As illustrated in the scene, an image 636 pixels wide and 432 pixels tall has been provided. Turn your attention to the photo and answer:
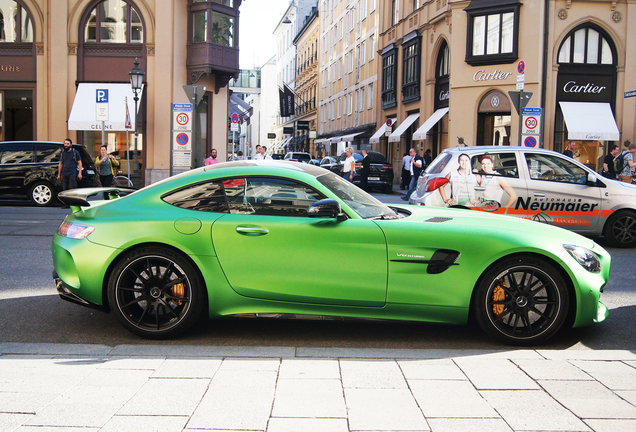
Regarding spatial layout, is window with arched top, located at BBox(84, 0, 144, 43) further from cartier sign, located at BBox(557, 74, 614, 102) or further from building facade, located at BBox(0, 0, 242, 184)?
cartier sign, located at BBox(557, 74, 614, 102)

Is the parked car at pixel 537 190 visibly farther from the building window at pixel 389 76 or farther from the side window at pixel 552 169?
the building window at pixel 389 76

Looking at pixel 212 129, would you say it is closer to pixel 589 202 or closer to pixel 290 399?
pixel 589 202

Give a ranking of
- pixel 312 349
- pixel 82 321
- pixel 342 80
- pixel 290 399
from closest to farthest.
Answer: pixel 290 399 < pixel 312 349 < pixel 82 321 < pixel 342 80

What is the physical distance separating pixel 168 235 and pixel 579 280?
303 centimetres

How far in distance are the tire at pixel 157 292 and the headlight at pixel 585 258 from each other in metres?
2.75

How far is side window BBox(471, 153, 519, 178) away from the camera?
9859mm

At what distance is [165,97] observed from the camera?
2527 centimetres

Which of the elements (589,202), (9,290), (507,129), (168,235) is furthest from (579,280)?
(507,129)

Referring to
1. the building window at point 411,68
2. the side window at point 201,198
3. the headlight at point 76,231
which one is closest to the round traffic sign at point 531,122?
the side window at point 201,198

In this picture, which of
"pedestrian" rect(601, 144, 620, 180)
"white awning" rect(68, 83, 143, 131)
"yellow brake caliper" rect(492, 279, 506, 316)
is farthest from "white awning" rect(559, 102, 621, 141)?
"yellow brake caliper" rect(492, 279, 506, 316)

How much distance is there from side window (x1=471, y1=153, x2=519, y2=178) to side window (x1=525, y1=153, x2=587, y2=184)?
0.80 ft

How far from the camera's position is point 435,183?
9.91 meters

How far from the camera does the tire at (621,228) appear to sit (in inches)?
396

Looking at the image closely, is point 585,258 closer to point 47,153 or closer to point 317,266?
point 317,266
